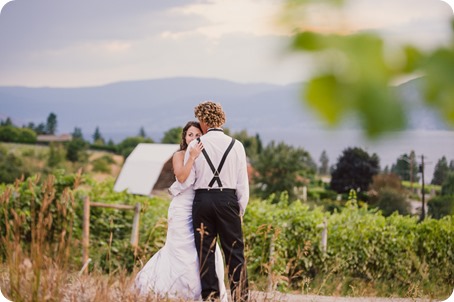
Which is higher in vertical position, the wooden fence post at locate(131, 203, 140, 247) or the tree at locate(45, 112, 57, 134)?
the tree at locate(45, 112, 57, 134)

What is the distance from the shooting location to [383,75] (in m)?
0.52

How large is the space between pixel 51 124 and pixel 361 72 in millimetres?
6160

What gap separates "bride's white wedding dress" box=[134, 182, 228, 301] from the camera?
150 inches

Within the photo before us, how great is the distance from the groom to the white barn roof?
8.82 feet

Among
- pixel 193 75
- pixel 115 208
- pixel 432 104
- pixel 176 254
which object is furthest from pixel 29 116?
pixel 432 104

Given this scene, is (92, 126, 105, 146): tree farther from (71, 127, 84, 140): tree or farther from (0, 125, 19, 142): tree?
(0, 125, 19, 142): tree

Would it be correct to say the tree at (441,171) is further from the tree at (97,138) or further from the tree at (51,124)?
the tree at (51,124)

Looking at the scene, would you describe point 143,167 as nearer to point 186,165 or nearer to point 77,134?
point 77,134

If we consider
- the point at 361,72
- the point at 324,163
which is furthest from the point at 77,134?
the point at 361,72

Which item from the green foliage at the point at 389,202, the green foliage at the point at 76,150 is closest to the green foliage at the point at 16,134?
the green foliage at the point at 76,150

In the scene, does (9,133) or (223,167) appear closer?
(223,167)

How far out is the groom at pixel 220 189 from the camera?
3590 mm

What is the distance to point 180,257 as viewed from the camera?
3.90 meters

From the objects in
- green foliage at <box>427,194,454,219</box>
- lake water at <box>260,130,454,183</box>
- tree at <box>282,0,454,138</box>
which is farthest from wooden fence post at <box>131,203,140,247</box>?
tree at <box>282,0,454,138</box>
